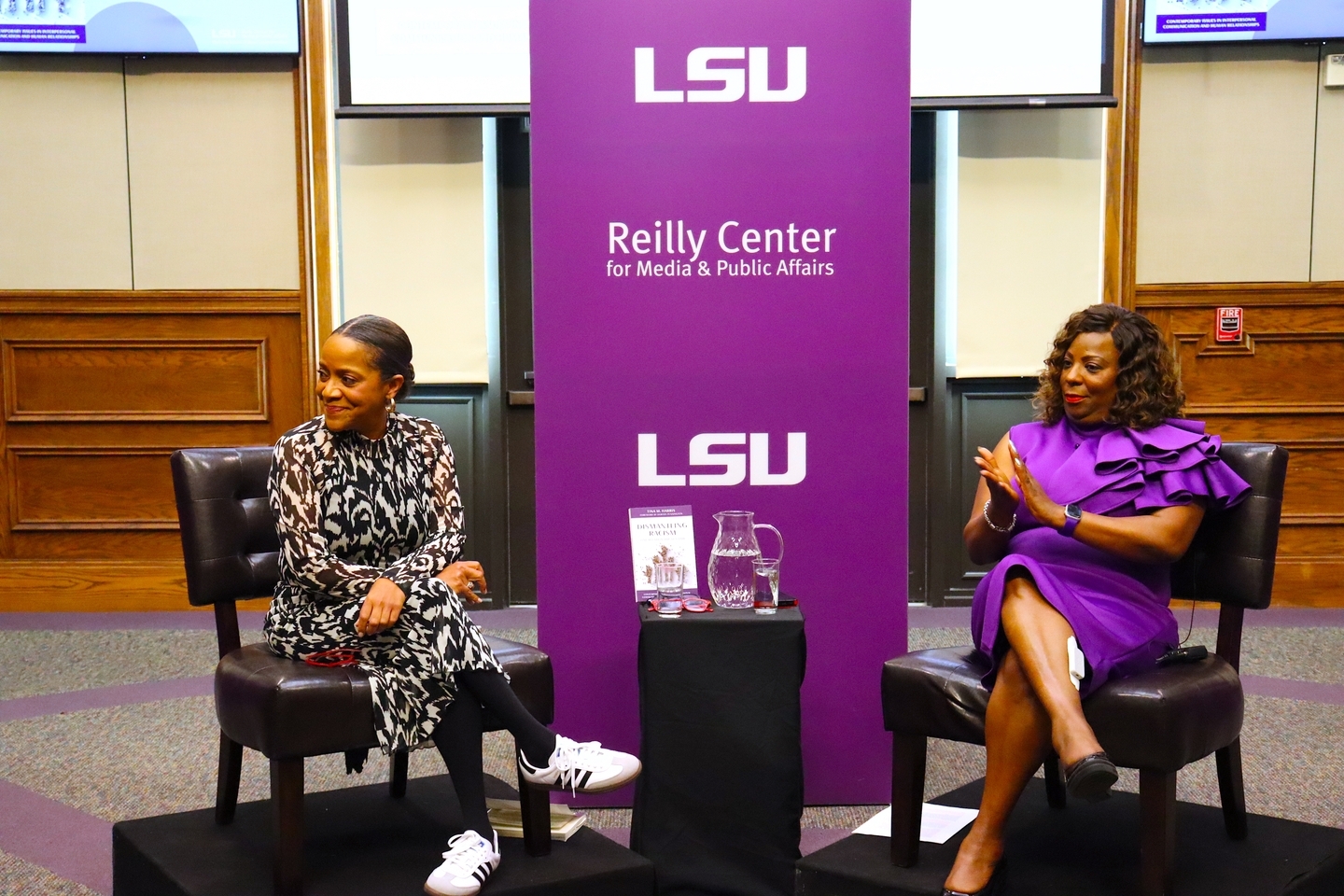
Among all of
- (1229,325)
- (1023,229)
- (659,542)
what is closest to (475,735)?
(659,542)

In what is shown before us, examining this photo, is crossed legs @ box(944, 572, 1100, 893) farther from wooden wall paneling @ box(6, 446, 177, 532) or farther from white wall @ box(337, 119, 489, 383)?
wooden wall paneling @ box(6, 446, 177, 532)

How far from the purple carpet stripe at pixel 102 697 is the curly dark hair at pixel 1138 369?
293 centimetres

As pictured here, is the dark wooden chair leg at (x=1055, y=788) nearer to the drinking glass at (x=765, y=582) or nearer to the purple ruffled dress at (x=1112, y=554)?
the purple ruffled dress at (x=1112, y=554)

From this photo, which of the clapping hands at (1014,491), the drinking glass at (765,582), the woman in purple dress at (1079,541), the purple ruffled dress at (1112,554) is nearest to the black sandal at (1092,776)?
the woman in purple dress at (1079,541)

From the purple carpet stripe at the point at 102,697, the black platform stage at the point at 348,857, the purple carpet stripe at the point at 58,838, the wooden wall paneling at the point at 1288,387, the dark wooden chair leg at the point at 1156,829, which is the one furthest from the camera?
the wooden wall paneling at the point at 1288,387

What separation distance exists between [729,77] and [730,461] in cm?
93

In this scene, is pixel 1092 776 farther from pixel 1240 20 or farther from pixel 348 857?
pixel 1240 20

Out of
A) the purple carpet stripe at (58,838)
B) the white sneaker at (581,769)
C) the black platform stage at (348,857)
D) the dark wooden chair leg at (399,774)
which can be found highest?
the white sneaker at (581,769)

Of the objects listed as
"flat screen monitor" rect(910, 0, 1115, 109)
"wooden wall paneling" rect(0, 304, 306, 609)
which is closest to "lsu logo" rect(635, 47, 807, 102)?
"flat screen monitor" rect(910, 0, 1115, 109)

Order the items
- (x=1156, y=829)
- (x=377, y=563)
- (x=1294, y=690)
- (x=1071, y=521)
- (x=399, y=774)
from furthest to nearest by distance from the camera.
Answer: (x=1294, y=690), (x=399, y=774), (x=377, y=563), (x=1071, y=521), (x=1156, y=829)

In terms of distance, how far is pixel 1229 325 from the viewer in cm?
547

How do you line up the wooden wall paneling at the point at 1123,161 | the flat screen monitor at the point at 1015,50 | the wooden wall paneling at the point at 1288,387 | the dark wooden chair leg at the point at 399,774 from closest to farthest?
the dark wooden chair leg at the point at 399,774 < the flat screen monitor at the point at 1015,50 < the wooden wall paneling at the point at 1123,161 < the wooden wall paneling at the point at 1288,387

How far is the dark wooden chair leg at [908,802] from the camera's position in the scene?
2473 millimetres

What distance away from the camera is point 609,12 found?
113 inches
